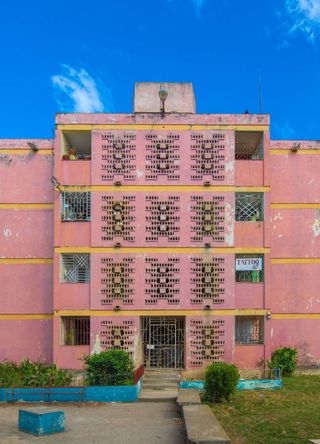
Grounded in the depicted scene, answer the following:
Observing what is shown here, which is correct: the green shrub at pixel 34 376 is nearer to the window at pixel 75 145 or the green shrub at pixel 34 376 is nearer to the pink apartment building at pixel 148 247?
the pink apartment building at pixel 148 247

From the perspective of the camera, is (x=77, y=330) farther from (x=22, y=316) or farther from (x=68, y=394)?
(x=68, y=394)

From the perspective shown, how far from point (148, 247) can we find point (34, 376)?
5305mm

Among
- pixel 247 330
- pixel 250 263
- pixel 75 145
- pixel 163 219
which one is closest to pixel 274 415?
pixel 247 330

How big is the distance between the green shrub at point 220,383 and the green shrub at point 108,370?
2413 millimetres

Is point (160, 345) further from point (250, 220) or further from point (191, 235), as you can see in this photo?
point (250, 220)

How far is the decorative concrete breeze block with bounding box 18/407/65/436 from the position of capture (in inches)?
407

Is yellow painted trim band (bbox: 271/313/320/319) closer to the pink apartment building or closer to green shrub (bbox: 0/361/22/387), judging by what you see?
the pink apartment building

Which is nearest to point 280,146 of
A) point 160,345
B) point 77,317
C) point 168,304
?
point 168,304

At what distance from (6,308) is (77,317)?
2557mm

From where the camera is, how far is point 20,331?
17.6 meters

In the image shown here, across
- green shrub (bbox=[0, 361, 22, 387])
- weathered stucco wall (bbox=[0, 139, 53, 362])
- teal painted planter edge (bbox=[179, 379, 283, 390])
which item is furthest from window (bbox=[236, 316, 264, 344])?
green shrub (bbox=[0, 361, 22, 387])

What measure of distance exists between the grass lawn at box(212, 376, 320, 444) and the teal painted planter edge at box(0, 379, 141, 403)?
2.65 metres

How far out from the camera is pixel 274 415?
1170cm

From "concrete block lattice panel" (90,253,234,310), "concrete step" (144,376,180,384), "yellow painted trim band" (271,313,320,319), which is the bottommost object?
"concrete step" (144,376,180,384)
